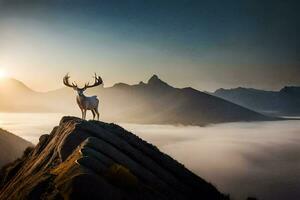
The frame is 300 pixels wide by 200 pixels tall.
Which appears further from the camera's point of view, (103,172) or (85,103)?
(85,103)

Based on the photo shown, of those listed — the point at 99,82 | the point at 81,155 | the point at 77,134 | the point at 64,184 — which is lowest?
the point at 64,184

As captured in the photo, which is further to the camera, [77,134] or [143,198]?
[77,134]

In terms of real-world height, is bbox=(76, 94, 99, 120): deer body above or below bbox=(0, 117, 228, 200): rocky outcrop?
above

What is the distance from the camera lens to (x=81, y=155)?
1261 inches

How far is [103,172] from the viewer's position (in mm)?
30141

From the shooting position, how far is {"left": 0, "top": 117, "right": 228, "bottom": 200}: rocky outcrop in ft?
89.0

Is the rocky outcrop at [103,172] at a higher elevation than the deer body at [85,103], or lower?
lower

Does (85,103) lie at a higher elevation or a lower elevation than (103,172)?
higher

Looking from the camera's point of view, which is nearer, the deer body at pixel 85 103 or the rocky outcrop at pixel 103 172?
the rocky outcrop at pixel 103 172

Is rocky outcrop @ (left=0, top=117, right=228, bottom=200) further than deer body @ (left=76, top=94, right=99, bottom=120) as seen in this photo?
No

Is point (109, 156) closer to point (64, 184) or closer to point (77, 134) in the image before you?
point (77, 134)

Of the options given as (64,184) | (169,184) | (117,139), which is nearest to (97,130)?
(117,139)

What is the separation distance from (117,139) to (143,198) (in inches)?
520

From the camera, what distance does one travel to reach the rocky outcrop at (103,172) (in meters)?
27.1
